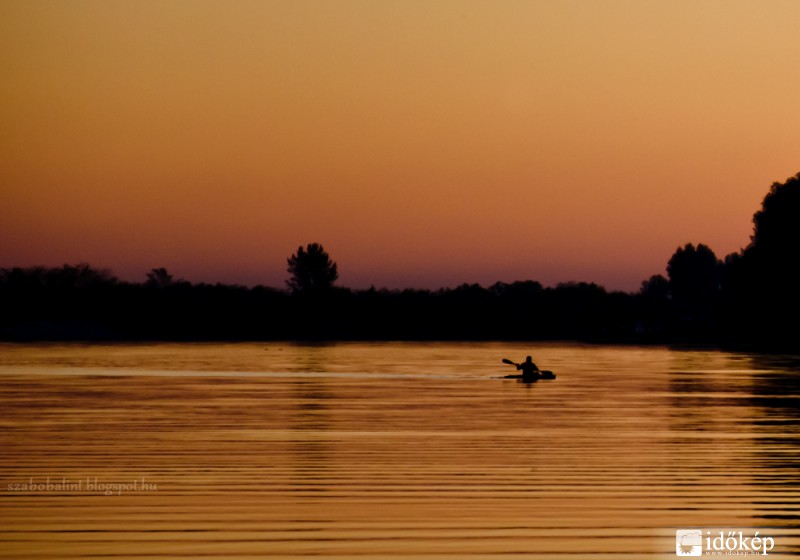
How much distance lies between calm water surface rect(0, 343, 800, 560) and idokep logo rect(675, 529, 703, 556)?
140 mm

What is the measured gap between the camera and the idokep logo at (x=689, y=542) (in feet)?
42.8

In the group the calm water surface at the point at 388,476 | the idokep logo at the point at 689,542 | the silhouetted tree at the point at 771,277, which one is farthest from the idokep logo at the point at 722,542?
the silhouetted tree at the point at 771,277

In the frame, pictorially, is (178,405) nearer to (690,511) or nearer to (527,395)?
(527,395)

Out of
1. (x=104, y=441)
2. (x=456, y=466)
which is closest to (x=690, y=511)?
(x=456, y=466)

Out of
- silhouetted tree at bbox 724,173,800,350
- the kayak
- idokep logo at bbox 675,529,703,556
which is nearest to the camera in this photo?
idokep logo at bbox 675,529,703,556

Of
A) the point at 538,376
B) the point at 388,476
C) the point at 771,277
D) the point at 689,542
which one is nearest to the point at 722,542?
the point at 689,542

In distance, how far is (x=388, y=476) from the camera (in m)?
18.4

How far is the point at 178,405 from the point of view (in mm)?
34125

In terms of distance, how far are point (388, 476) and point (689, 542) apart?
5892mm

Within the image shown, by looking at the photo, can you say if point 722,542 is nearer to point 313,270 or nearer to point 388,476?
point 388,476

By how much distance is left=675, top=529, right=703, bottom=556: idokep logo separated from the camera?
1304 centimetres

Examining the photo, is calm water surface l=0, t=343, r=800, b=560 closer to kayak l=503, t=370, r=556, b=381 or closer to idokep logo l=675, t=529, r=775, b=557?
idokep logo l=675, t=529, r=775, b=557

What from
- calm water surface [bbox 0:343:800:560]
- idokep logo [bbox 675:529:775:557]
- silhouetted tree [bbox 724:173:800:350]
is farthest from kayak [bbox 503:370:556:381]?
silhouetted tree [bbox 724:173:800:350]

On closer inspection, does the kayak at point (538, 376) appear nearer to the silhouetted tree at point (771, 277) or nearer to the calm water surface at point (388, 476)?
the calm water surface at point (388, 476)
